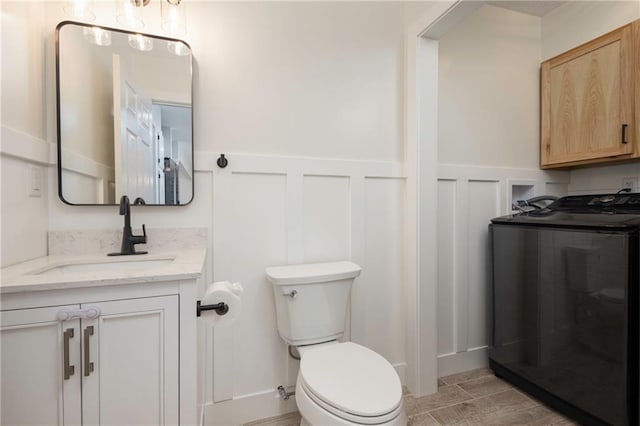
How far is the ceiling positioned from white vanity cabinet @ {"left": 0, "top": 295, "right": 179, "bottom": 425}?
2.61 metres

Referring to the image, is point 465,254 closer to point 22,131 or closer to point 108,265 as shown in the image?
A: point 108,265

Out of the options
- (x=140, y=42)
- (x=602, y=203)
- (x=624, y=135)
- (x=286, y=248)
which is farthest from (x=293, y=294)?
(x=624, y=135)

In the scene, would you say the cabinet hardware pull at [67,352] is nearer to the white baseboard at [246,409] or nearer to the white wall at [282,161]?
the white wall at [282,161]

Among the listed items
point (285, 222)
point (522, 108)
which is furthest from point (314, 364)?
point (522, 108)

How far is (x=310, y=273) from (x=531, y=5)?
236cm

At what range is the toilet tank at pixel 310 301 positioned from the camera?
139cm

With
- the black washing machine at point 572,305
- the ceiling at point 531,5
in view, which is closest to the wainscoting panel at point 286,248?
the black washing machine at point 572,305

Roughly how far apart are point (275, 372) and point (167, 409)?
2.39 ft

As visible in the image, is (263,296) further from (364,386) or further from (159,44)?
(159,44)

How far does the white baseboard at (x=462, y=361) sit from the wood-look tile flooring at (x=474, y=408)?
0.07 m

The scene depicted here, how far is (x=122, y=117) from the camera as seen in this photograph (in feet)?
4.44

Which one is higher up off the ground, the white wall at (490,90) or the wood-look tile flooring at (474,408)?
the white wall at (490,90)

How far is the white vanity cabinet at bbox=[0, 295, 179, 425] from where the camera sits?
0.82 m

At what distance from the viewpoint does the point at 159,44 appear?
1386mm
